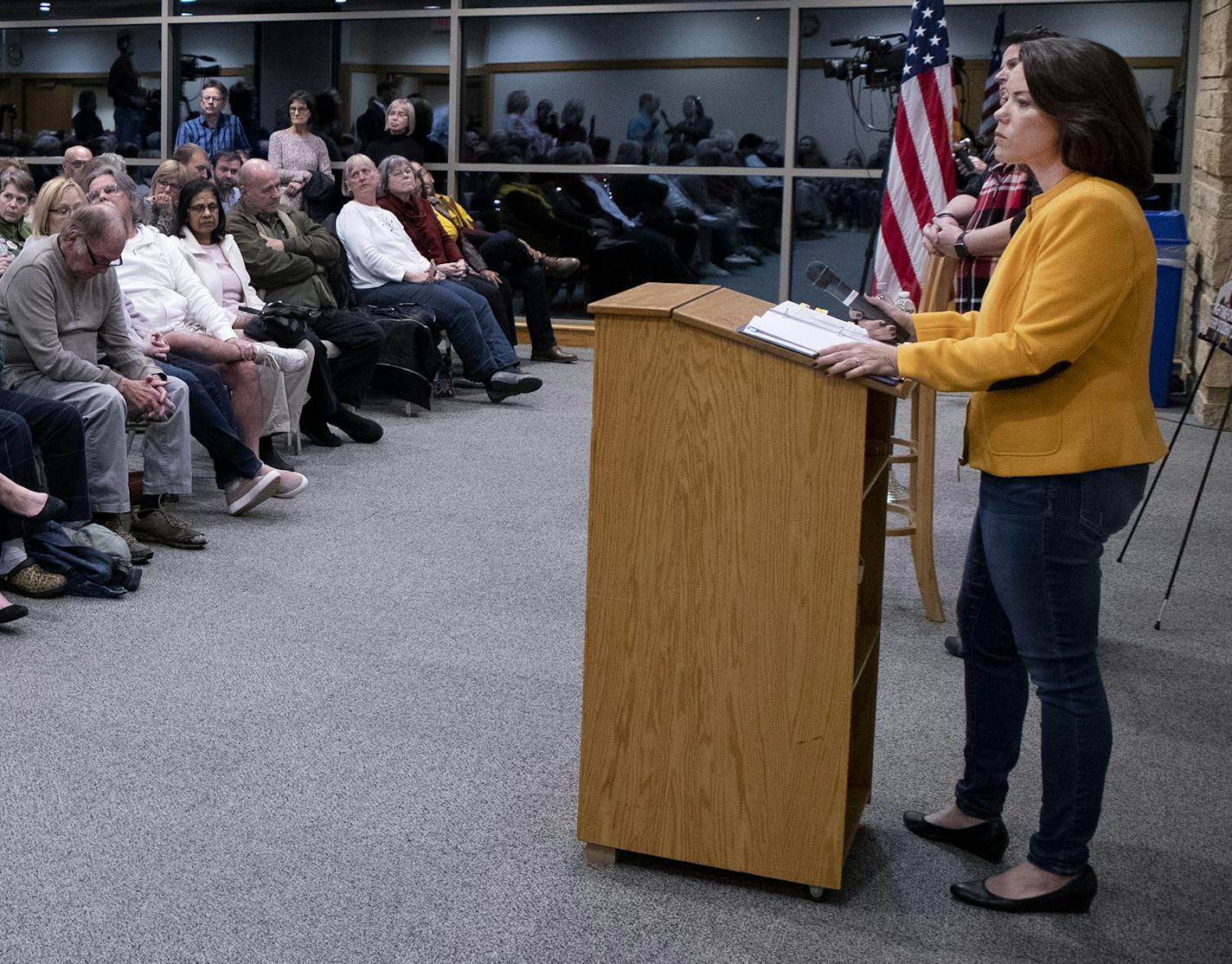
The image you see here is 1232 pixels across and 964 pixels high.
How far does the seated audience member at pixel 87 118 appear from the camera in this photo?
36.4 feet

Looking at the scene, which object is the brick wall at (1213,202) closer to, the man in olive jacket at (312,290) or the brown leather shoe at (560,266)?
the brown leather shoe at (560,266)

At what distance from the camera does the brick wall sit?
7141 millimetres

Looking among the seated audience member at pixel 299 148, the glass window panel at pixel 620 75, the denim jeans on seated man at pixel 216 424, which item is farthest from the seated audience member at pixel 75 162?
the glass window panel at pixel 620 75

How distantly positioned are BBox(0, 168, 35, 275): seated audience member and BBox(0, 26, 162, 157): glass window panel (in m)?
5.41

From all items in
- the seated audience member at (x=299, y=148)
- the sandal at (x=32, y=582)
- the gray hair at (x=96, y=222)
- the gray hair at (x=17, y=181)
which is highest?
the seated audience member at (x=299, y=148)

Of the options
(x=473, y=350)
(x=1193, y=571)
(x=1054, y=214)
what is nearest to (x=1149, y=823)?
(x=1054, y=214)

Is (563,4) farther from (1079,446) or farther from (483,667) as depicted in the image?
(1079,446)

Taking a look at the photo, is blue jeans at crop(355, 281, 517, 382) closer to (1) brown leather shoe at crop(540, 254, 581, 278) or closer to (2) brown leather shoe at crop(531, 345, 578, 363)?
(2) brown leather shoe at crop(531, 345, 578, 363)

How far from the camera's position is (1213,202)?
24.0 feet

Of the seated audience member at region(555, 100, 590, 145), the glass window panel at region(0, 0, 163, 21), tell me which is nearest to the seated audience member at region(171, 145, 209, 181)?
the seated audience member at region(555, 100, 590, 145)

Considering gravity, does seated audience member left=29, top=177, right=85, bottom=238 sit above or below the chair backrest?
above

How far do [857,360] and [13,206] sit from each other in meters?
4.57

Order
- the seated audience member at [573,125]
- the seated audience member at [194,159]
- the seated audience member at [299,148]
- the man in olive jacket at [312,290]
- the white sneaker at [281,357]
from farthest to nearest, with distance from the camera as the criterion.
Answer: the seated audience member at [573,125], the seated audience member at [299,148], the seated audience member at [194,159], the man in olive jacket at [312,290], the white sneaker at [281,357]

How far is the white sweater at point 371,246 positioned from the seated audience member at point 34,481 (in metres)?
3.16
